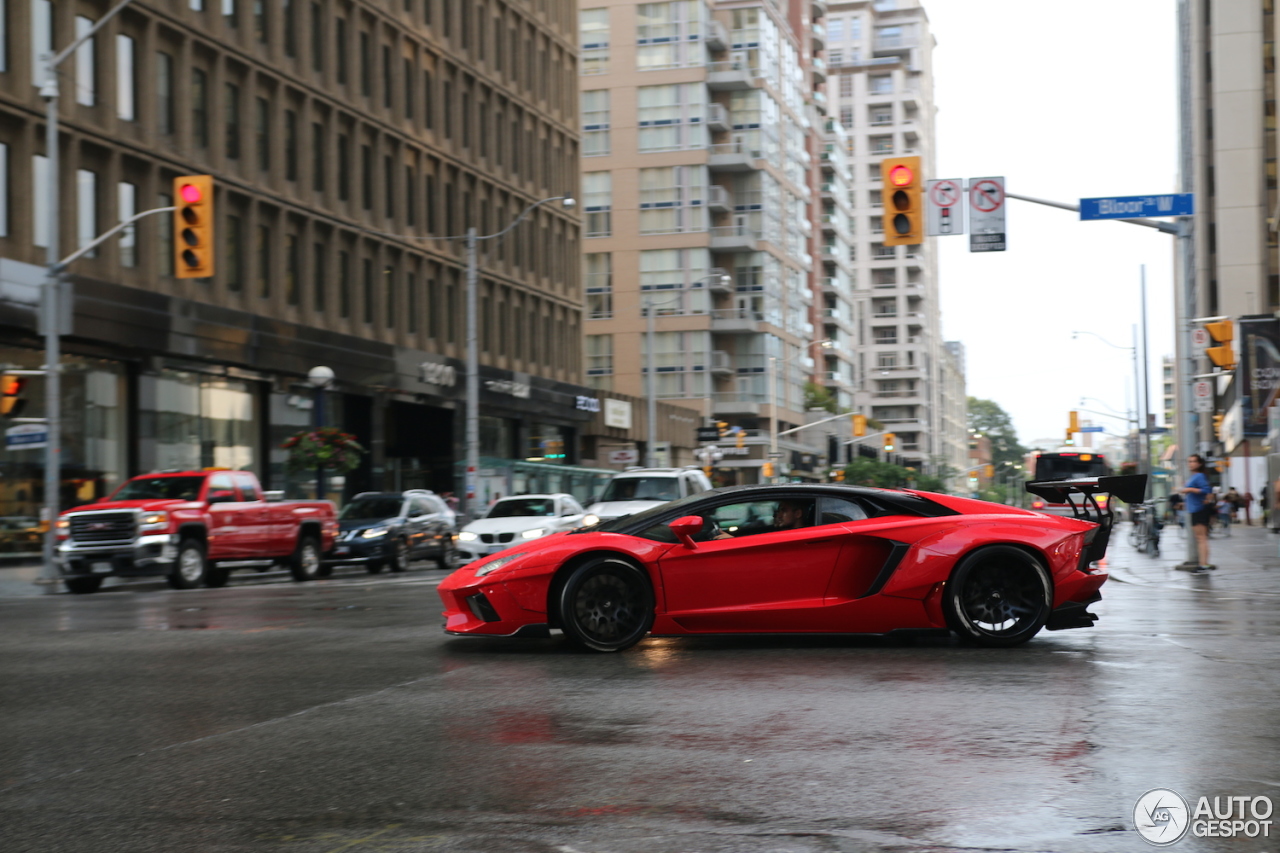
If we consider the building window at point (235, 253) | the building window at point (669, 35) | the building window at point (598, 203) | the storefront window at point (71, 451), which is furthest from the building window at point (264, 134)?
the building window at point (669, 35)

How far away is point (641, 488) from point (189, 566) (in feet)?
26.0

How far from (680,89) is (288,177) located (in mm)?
44842

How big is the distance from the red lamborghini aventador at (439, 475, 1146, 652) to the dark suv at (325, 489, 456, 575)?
18.5 metres

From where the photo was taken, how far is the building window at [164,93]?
1374 inches

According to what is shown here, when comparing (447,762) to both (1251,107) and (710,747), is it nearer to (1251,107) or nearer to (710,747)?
(710,747)

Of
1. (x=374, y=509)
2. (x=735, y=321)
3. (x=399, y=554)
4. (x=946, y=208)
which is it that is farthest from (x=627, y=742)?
(x=735, y=321)

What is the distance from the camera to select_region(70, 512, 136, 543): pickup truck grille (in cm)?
2261

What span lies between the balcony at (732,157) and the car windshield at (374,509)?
5522cm

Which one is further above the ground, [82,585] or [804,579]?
[804,579]

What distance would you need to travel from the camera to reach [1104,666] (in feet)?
31.6

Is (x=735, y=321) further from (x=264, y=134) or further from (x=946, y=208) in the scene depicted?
(x=946, y=208)

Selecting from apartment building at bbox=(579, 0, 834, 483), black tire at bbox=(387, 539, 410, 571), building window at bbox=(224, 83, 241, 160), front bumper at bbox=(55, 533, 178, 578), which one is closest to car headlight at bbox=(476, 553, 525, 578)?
front bumper at bbox=(55, 533, 178, 578)

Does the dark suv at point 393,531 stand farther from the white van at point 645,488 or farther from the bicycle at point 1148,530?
the bicycle at point 1148,530

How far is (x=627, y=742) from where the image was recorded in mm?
6887
